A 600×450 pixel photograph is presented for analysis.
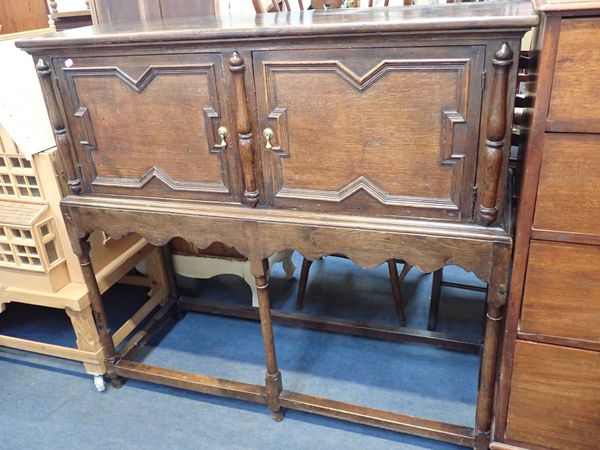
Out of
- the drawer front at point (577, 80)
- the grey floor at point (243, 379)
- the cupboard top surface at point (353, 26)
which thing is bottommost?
the grey floor at point (243, 379)

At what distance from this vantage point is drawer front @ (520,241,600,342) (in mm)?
1108

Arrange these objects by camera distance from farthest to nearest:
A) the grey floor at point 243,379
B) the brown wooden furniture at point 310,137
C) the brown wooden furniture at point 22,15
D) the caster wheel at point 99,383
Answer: the brown wooden furniture at point 22,15, the caster wheel at point 99,383, the grey floor at point 243,379, the brown wooden furniture at point 310,137

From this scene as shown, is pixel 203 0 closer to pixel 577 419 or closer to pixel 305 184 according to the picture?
pixel 305 184

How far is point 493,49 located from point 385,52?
214 mm

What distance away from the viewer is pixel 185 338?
6.79 feet

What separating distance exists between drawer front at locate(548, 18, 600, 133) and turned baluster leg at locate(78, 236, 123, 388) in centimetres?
134

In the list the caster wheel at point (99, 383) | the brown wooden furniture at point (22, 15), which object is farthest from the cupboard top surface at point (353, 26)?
the brown wooden furniture at point (22, 15)

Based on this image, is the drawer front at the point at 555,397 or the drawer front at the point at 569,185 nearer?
the drawer front at the point at 569,185

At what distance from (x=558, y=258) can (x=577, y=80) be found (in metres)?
0.38

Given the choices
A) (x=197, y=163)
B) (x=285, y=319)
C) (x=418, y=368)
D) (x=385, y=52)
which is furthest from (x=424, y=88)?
(x=285, y=319)

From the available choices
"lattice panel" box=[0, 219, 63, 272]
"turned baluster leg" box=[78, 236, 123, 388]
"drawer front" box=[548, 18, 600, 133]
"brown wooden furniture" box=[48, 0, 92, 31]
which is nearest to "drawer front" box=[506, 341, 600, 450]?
"drawer front" box=[548, 18, 600, 133]

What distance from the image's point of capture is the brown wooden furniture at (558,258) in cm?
96

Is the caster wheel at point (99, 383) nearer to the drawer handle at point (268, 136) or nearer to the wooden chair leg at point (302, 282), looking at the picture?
the wooden chair leg at point (302, 282)

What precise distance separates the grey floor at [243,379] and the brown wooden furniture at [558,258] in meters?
0.38
